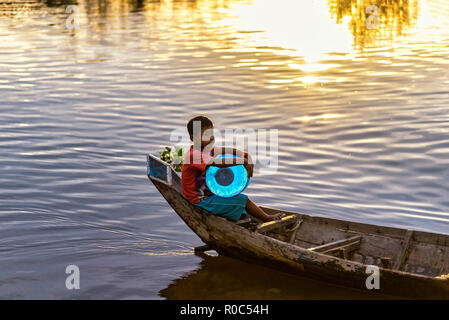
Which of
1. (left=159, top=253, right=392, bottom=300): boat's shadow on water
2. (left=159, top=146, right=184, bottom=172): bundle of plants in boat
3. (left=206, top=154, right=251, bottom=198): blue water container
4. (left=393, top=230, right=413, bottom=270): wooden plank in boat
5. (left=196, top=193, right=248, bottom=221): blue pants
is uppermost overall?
(left=159, top=146, right=184, bottom=172): bundle of plants in boat

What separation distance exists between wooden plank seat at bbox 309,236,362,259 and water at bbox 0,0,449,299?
407 mm

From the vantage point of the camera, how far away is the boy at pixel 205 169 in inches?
297

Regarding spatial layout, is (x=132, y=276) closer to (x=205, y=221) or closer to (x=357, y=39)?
(x=205, y=221)

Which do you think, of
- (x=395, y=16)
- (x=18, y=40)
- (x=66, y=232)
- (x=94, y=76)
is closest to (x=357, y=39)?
(x=395, y=16)

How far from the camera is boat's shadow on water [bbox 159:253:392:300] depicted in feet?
24.0

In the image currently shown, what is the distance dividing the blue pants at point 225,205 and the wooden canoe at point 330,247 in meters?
0.08

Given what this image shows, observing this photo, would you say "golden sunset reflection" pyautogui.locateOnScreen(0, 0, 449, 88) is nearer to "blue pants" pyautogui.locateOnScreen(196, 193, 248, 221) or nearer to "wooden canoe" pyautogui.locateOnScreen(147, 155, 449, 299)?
"wooden canoe" pyautogui.locateOnScreen(147, 155, 449, 299)

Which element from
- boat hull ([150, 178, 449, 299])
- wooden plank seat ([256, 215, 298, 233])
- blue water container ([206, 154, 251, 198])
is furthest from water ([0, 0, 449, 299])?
blue water container ([206, 154, 251, 198])

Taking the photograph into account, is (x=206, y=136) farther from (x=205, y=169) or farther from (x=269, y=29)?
(x=269, y=29)

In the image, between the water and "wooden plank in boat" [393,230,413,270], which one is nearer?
"wooden plank in boat" [393,230,413,270]

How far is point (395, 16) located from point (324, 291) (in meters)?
24.8

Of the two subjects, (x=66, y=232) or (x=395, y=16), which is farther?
(x=395, y=16)

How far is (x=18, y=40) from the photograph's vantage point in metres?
25.3

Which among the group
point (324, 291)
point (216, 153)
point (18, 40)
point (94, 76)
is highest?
point (18, 40)
